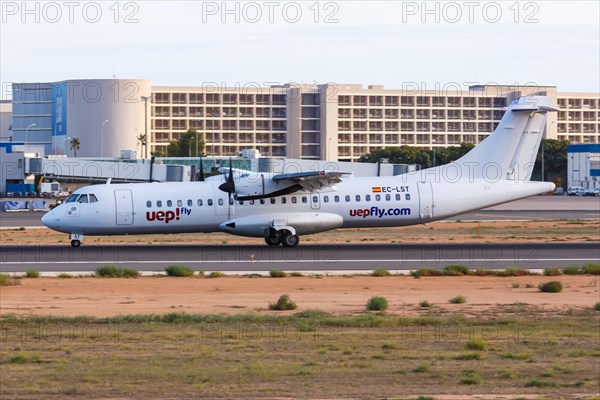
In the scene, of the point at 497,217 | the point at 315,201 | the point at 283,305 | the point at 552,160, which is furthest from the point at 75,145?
the point at 283,305

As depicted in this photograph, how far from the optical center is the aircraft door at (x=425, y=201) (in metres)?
43.6

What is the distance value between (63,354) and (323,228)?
2414 centimetres

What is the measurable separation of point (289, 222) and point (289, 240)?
2.65 feet

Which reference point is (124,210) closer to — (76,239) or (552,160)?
(76,239)

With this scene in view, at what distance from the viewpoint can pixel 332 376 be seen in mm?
17750

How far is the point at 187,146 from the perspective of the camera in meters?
129

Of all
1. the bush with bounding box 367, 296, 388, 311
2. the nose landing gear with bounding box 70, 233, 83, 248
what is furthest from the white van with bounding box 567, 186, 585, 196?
the bush with bounding box 367, 296, 388, 311

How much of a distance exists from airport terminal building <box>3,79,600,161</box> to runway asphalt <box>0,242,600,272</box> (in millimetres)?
83726

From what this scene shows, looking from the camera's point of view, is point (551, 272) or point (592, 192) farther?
point (592, 192)

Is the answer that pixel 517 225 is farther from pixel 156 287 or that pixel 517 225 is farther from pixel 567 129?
pixel 567 129

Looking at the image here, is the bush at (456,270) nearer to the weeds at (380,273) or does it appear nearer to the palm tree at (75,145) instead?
the weeds at (380,273)

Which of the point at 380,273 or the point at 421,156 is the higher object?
the point at 421,156

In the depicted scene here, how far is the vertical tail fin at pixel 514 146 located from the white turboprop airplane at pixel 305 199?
0.14 ft

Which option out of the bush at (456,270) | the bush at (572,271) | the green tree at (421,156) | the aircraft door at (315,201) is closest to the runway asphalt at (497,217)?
the aircraft door at (315,201)
